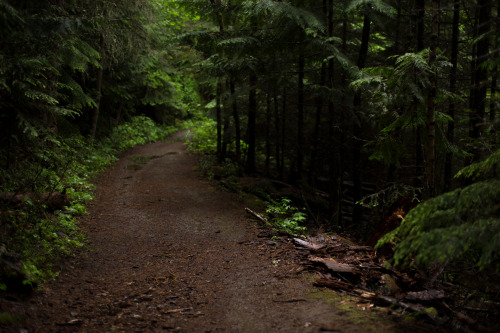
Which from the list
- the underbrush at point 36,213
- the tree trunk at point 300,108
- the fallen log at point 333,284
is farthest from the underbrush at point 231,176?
the underbrush at point 36,213

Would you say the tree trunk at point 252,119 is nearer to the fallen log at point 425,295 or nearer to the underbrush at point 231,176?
the underbrush at point 231,176

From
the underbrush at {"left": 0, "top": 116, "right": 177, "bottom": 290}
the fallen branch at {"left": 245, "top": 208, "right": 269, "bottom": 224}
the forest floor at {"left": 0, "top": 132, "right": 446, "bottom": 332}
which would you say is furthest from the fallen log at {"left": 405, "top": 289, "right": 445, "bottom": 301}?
the underbrush at {"left": 0, "top": 116, "right": 177, "bottom": 290}

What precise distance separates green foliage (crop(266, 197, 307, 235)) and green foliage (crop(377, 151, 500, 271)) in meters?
4.71

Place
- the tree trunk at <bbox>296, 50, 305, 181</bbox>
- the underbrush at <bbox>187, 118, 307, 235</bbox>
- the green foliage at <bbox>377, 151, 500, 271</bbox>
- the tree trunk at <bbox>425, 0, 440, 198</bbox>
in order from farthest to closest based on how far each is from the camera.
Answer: the tree trunk at <bbox>296, 50, 305, 181</bbox> → the underbrush at <bbox>187, 118, 307, 235</bbox> → the tree trunk at <bbox>425, 0, 440, 198</bbox> → the green foliage at <bbox>377, 151, 500, 271</bbox>

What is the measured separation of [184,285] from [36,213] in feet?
12.7

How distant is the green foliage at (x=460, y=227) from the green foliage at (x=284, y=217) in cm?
471

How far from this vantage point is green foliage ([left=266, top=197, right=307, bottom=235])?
8.43 m

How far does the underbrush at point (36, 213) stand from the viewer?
181 inches

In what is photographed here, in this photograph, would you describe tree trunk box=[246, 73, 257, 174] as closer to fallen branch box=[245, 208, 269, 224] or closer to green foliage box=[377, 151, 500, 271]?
fallen branch box=[245, 208, 269, 224]

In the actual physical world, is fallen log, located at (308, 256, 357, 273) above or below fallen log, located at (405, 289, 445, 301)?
below

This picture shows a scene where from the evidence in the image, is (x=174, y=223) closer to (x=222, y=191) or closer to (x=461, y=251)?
(x=222, y=191)

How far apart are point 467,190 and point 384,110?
11.5 feet

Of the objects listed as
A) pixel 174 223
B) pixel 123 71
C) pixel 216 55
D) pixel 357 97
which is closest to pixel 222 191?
pixel 174 223

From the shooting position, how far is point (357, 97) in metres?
11.3
